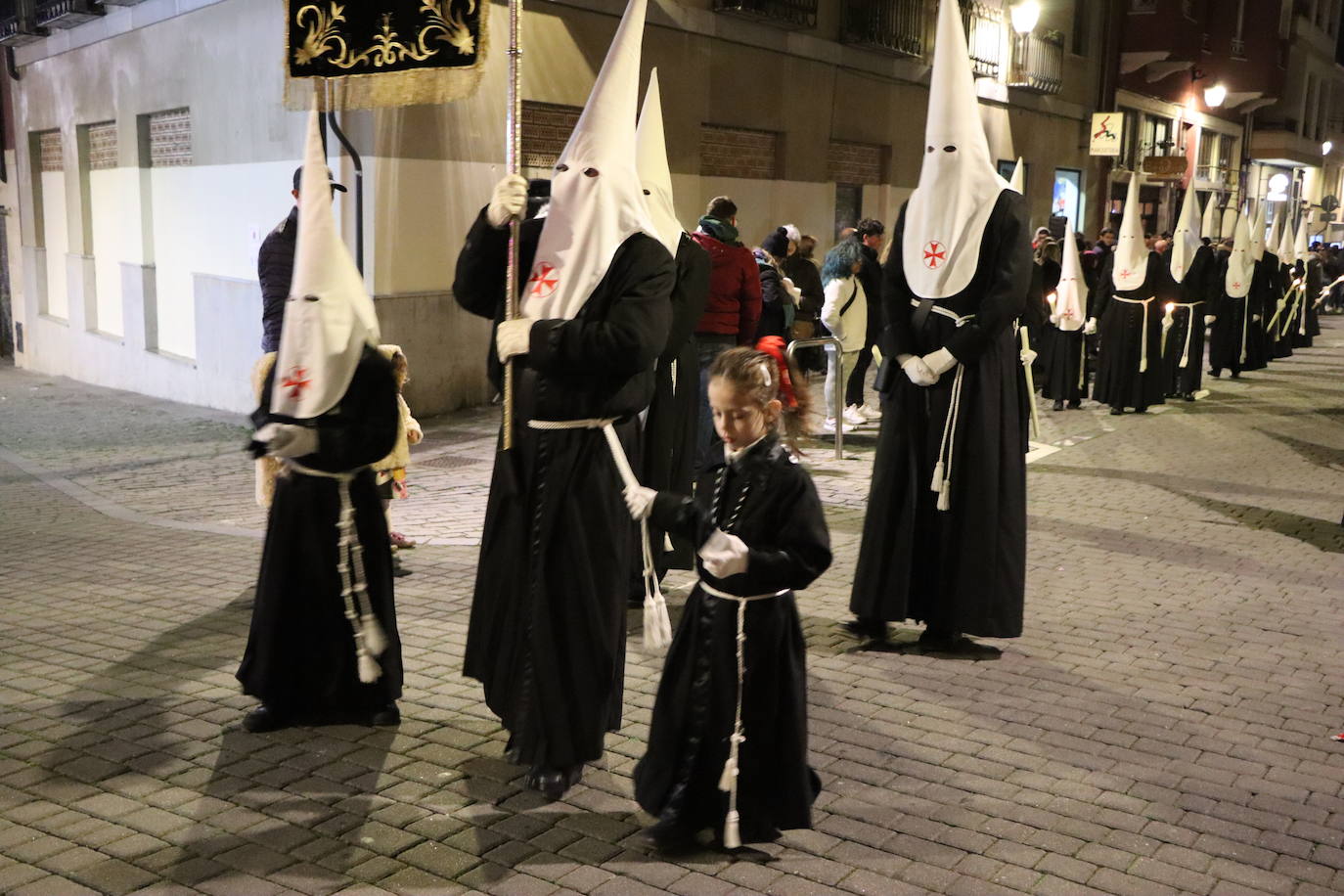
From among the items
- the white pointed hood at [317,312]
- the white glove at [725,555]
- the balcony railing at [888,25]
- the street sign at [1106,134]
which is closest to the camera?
the white glove at [725,555]

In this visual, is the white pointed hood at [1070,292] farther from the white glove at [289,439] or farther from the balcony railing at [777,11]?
the white glove at [289,439]

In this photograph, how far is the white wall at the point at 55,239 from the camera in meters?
18.4

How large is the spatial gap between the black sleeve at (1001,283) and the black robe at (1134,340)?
915 centimetres

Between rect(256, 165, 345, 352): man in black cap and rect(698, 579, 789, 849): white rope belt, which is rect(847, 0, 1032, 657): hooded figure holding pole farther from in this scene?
rect(256, 165, 345, 352): man in black cap

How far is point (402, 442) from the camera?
6.32 meters

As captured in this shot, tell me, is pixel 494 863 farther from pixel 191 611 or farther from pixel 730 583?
pixel 191 611

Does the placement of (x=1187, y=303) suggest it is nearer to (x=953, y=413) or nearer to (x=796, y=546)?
(x=953, y=413)

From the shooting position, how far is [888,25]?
20.1m

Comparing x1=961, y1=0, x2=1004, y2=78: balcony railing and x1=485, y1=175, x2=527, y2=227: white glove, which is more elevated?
x1=961, y1=0, x2=1004, y2=78: balcony railing

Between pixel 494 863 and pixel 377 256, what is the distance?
368 inches

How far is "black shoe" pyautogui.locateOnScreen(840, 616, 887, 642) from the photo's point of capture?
6.43 metres

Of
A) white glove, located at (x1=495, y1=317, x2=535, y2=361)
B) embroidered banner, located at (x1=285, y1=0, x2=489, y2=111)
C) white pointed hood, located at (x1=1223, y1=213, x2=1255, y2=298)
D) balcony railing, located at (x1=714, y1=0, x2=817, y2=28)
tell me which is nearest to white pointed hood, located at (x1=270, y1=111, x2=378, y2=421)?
white glove, located at (x1=495, y1=317, x2=535, y2=361)

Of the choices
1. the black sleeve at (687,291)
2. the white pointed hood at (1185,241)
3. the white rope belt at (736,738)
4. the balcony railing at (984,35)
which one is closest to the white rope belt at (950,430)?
the black sleeve at (687,291)

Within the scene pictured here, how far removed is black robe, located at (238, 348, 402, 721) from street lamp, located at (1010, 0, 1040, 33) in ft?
65.2
